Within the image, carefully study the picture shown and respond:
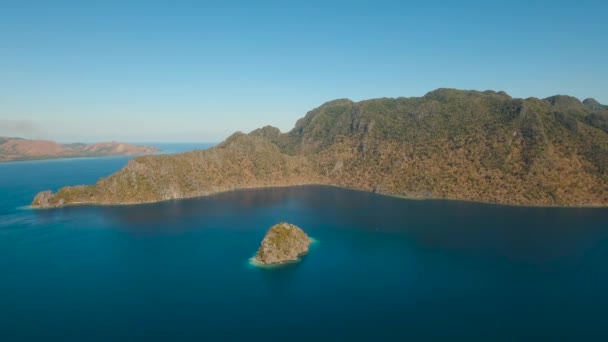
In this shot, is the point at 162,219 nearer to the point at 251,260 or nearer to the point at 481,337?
the point at 251,260

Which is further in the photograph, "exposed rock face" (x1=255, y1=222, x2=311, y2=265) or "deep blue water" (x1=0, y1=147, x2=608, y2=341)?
"exposed rock face" (x1=255, y1=222, x2=311, y2=265)

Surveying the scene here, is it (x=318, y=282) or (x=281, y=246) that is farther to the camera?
(x=281, y=246)

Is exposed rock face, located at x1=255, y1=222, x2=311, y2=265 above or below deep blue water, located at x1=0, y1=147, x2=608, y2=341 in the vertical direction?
above

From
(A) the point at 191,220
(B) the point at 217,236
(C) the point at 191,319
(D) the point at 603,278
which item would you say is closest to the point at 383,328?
(C) the point at 191,319

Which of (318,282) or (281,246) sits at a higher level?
(281,246)
